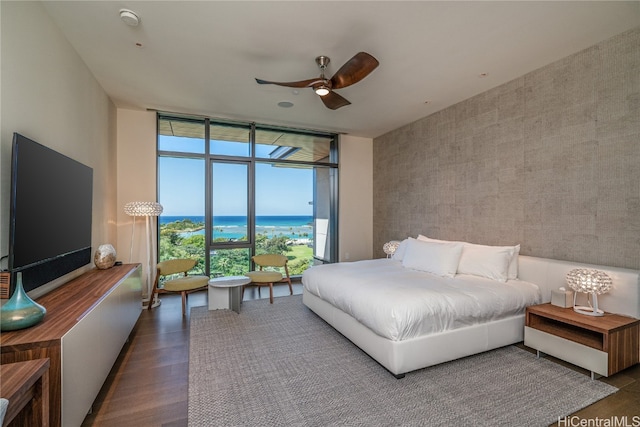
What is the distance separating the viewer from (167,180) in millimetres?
4746

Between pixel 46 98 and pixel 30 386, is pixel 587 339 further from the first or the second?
pixel 46 98

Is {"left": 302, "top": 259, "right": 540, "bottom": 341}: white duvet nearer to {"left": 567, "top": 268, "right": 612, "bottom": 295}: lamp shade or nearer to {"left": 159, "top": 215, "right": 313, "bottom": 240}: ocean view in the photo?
{"left": 567, "top": 268, "right": 612, "bottom": 295}: lamp shade

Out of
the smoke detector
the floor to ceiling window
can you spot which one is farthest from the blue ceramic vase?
the floor to ceiling window

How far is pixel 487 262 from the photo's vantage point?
318 cm

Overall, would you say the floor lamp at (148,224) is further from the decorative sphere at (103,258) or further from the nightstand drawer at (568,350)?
the nightstand drawer at (568,350)

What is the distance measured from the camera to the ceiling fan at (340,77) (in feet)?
7.90

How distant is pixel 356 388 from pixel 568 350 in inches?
70.3

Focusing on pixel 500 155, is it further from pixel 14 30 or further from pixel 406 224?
pixel 14 30

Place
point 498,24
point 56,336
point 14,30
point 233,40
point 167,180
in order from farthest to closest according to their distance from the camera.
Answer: point 167,180 → point 233,40 → point 498,24 → point 14,30 → point 56,336

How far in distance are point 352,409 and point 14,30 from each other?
10.7 feet

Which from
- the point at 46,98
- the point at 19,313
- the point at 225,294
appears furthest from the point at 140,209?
the point at 19,313

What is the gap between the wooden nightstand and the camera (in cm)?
215

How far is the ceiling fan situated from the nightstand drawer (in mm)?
2763

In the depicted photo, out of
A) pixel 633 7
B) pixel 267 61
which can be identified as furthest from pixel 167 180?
pixel 633 7
